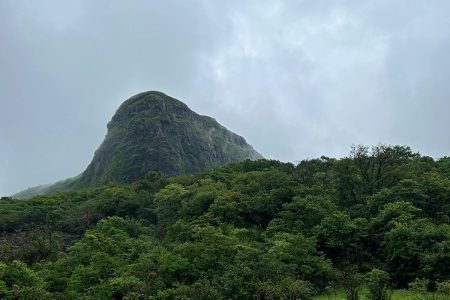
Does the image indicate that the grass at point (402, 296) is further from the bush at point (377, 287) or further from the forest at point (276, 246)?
the bush at point (377, 287)

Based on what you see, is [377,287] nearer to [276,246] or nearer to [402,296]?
[402,296]

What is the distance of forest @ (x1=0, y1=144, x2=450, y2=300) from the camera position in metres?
→ 35.8

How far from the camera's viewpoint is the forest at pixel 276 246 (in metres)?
35.8

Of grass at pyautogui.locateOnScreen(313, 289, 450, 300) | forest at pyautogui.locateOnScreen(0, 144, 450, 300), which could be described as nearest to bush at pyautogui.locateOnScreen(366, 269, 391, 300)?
forest at pyautogui.locateOnScreen(0, 144, 450, 300)

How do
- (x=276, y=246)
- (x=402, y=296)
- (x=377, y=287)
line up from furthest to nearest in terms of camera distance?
(x=276, y=246) < (x=402, y=296) < (x=377, y=287)

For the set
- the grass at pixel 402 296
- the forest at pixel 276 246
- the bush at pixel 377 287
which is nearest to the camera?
the grass at pixel 402 296

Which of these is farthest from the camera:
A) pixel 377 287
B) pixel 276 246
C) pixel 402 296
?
pixel 276 246

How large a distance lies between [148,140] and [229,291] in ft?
530

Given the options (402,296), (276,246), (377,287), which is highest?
(276,246)

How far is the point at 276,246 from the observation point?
41.2 meters

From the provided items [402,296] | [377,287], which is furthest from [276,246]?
[377,287]

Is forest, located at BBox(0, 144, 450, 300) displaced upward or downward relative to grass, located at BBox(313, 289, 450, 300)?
upward

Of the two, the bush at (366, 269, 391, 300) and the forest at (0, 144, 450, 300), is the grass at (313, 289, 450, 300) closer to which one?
the forest at (0, 144, 450, 300)

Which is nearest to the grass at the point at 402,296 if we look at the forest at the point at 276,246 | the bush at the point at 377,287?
the forest at the point at 276,246
